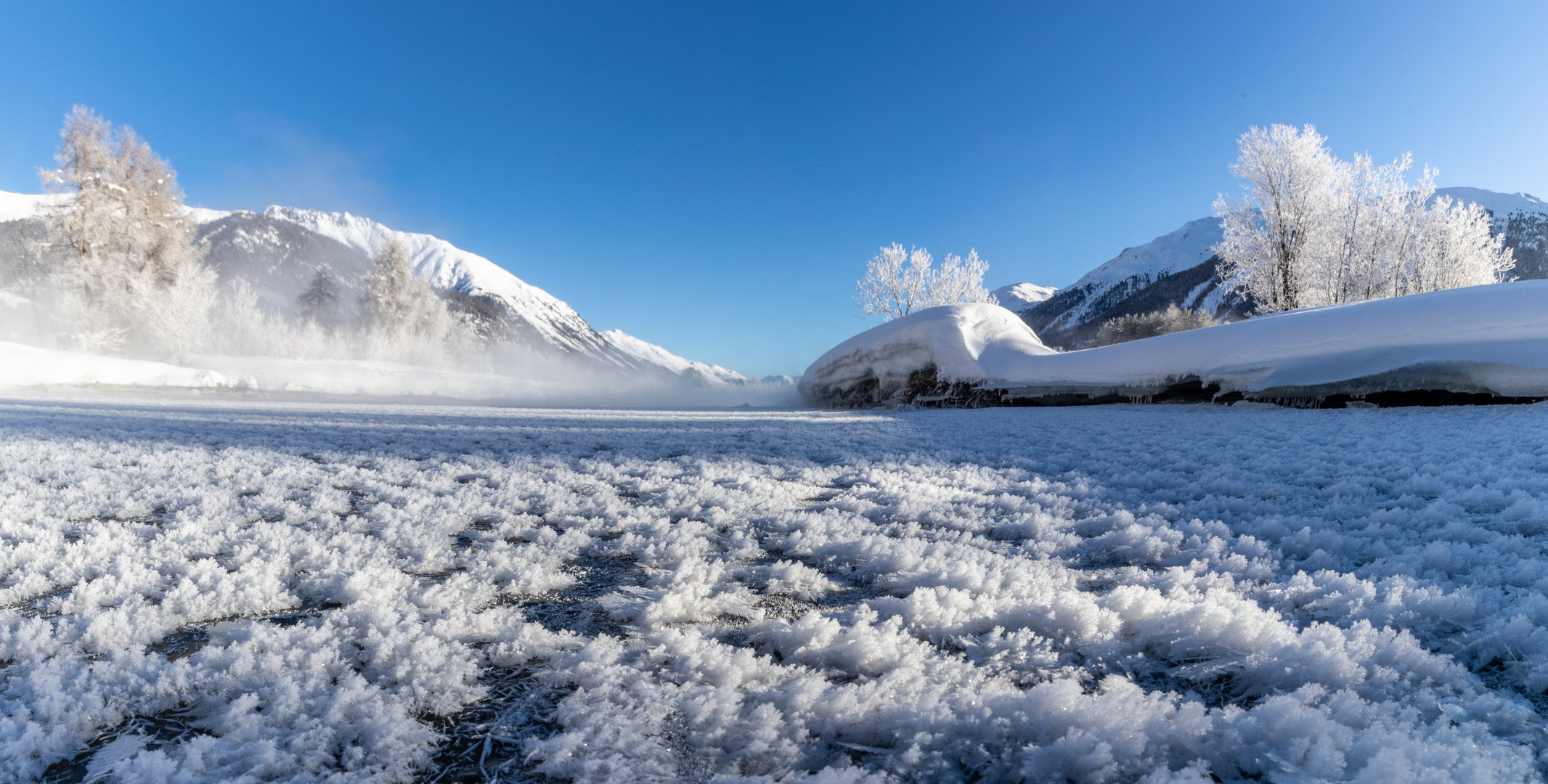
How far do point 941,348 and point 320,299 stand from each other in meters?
33.3

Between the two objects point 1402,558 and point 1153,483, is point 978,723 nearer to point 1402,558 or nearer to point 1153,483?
point 1402,558

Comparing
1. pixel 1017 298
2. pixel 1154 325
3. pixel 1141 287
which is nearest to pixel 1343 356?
pixel 1154 325

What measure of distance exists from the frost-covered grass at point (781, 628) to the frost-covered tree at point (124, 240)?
21769 millimetres

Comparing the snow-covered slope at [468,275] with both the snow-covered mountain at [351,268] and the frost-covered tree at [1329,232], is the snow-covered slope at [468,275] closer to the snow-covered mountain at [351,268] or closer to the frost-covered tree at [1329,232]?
the snow-covered mountain at [351,268]

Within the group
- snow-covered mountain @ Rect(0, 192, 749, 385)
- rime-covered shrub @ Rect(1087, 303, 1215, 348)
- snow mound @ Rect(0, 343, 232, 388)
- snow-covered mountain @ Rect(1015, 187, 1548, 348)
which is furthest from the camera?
snow-covered mountain @ Rect(0, 192, 749, 385)

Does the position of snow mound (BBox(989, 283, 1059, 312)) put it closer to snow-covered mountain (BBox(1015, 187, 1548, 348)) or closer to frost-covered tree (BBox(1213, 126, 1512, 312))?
snow-covered mountain (BBox(1015, 187, 1548, 348))

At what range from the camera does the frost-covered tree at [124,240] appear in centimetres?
1642

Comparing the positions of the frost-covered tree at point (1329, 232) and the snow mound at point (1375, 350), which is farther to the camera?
the frost-covered tree at point (1329, 232)

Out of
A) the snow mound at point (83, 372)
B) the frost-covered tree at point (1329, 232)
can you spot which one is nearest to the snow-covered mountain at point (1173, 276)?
the frost-covered tree at point (1329, 232)

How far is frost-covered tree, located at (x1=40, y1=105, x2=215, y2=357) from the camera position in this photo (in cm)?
1642

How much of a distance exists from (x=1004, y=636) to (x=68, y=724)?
165 centimetres

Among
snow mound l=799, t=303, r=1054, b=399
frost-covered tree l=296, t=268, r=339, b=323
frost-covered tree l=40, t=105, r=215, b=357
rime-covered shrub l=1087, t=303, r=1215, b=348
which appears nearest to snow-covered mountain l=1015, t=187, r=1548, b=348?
rime-covered shrub l=1087, t=303, r=1215, b=348

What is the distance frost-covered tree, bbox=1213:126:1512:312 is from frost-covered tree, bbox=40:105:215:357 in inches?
1309

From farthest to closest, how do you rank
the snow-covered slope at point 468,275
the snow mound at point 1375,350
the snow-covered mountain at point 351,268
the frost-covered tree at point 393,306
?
the snow-covered slope at point 468,275 < the snow-covered mountain at point 351,268 < the frost-covered tree at point 393,306 < the snow mound at point 1375,350
